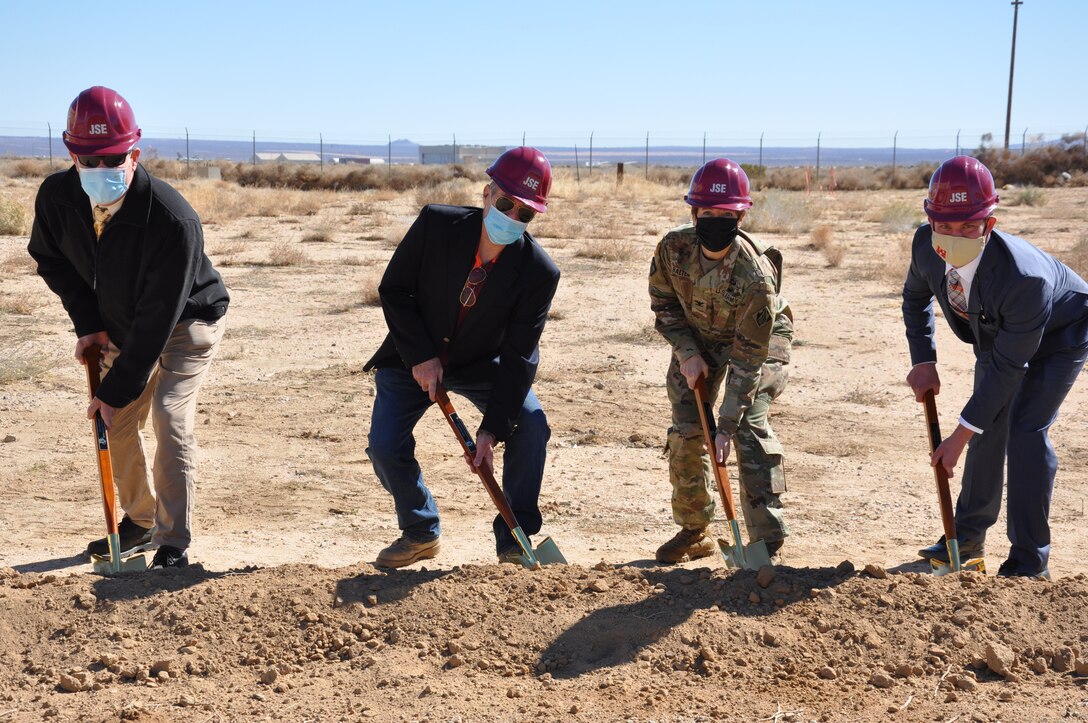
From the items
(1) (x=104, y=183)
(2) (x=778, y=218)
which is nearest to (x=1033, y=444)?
(1) (x=104, y=183)

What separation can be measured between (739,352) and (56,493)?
3.88 m

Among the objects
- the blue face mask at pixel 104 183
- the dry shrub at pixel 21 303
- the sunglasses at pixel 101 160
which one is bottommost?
the dry shrub at pixel 21 303

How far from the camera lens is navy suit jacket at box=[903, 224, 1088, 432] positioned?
4.48 m

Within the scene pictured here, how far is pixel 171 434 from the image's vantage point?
4.83 metres

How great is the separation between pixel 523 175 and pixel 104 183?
167 cm

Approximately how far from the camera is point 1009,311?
4.52 metres

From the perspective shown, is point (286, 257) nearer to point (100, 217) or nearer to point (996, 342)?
point (100, 217)

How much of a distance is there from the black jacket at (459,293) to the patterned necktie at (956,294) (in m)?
1.72

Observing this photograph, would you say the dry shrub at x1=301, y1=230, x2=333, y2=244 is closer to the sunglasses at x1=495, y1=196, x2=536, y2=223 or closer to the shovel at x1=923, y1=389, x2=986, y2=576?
the sunglasses at x1=495, y1=196, x2=536, y2=223

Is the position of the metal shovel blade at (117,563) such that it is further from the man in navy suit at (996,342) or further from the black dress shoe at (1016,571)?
the black dress shoe at (1016,571)

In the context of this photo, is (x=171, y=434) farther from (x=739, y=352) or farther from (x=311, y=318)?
(x=311, y=318)

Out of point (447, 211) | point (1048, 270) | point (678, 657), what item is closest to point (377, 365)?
point (447, 211)

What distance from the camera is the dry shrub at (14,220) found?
17984 millimetres

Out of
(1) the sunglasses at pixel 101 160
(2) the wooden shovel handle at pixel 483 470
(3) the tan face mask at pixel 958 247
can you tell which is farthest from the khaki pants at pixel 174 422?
A: (3) the tan face mask at pixel 958 247
